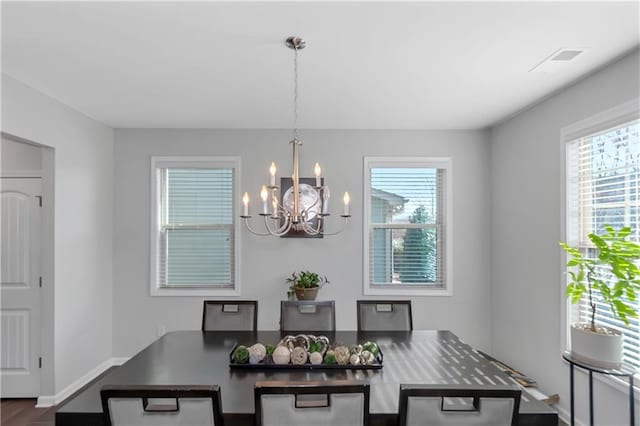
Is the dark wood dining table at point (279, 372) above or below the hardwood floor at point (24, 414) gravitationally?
above

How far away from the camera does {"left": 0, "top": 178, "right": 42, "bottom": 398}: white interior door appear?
323 cm

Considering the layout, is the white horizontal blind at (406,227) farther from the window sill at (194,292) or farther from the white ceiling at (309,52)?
the window sill at (194,292)

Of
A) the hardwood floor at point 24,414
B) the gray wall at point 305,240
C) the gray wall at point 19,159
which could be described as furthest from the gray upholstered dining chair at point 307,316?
the gray wall at point 19,159

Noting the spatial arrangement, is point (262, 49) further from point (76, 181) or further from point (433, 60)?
point (76, 181)

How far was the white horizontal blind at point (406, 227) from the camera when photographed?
4.20m

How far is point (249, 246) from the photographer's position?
4.10 m

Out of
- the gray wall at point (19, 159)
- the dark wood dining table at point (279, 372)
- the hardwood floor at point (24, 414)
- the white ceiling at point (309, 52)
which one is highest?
the white ceiling at point (309, 52)

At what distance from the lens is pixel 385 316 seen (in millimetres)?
2787

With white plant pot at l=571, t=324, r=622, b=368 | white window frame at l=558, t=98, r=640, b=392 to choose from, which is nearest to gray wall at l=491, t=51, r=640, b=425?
white window frame at l=558, t=98, r=640, b=392

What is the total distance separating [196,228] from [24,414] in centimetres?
219

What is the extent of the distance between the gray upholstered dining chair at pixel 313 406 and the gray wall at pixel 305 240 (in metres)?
2.72

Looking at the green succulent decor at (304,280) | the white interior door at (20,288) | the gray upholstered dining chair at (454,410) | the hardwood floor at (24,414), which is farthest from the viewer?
the green succulent decor at (304,280)

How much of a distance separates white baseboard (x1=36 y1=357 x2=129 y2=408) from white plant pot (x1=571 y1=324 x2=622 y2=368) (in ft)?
13.6

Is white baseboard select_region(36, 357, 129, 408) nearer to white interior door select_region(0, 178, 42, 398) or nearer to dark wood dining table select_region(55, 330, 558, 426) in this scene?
white interior door select_region(0, 178, 42, 398)
